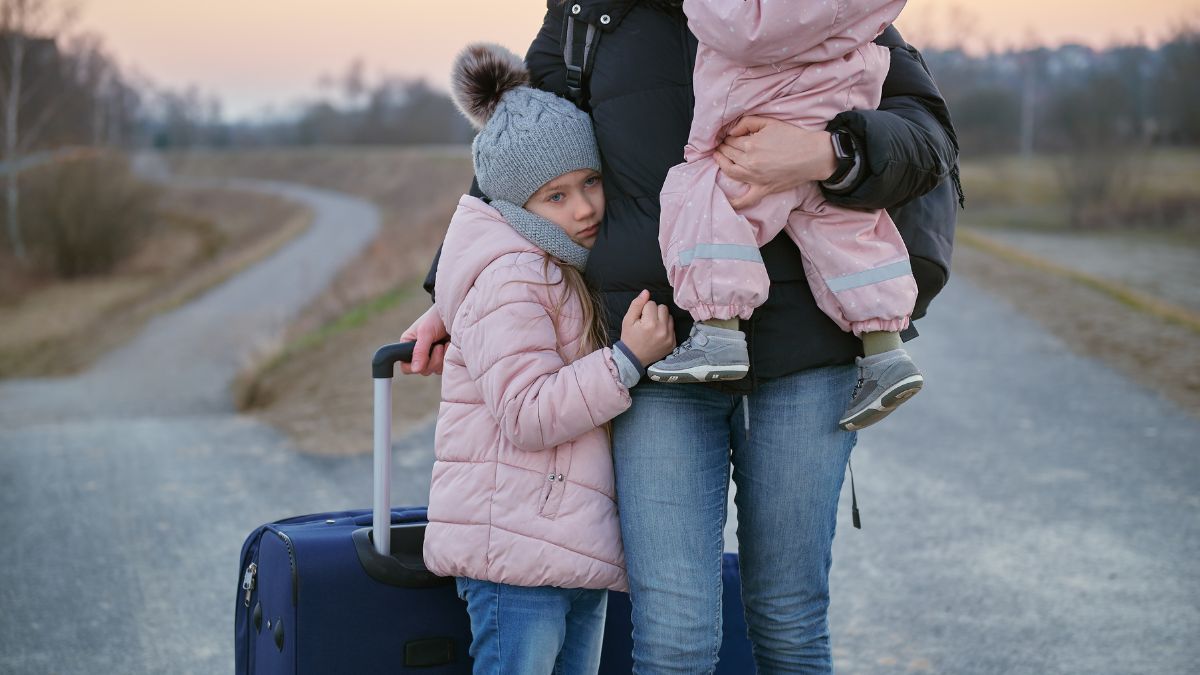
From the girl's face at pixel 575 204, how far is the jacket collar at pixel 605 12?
282 millimetres

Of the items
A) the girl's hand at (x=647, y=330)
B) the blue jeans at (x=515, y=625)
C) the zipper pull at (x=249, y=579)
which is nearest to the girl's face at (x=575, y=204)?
the girl's hand at (x=647, y=330)

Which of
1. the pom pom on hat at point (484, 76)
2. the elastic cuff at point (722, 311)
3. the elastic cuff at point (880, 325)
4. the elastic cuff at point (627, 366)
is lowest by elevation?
the elastic cuff at point (627, 366)

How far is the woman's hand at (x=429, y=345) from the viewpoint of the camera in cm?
250

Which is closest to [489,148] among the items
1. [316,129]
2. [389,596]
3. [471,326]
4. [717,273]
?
[471,326]

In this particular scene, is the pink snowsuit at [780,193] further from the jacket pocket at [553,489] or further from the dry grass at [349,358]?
the dry grass at [349,358]

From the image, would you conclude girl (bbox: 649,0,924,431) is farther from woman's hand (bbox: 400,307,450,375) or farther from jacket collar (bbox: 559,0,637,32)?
woman's hand (bbox: 400,307,450,375)

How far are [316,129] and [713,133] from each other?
87875mm

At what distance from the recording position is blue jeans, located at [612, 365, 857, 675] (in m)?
2.11

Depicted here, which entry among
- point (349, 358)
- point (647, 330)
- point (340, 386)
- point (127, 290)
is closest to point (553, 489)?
point (647, 330)

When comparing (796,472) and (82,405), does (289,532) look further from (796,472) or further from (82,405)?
(82,405)

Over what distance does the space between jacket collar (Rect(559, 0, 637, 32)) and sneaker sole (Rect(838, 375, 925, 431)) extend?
848 millimetres

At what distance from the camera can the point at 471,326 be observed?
2.21 m

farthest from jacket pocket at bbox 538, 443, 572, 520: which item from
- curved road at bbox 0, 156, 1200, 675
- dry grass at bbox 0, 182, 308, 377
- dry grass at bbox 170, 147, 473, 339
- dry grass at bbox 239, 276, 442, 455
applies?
dry grass at bbox 0, 182, 308, 377

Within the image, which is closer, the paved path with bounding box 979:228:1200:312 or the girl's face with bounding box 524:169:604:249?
the girl's face with bounding box 524:169:604:249
